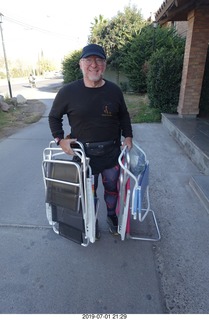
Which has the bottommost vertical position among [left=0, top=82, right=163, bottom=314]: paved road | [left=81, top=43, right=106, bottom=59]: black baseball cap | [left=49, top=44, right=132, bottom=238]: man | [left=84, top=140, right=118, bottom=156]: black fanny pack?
[left=0, top=82, right=163, bottom=314]: paved road

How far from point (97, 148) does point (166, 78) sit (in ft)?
18.6

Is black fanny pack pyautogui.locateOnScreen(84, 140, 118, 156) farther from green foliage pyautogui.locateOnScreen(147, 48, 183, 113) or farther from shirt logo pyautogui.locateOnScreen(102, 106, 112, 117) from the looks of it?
green foliage pyautogui.locateOnScreen(147, 48, 183, 113)

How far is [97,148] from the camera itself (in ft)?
6.55

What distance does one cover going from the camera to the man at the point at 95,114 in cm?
183

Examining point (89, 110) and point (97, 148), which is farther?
point (97, 148)

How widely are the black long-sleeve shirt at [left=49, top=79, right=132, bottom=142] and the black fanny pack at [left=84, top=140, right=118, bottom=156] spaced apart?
0.03 m

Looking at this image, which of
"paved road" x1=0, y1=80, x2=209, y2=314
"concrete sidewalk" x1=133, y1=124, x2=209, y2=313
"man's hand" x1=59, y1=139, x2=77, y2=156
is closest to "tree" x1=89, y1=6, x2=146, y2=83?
"concrete sidewalk" x1=133, y1=124, x2=209, y2=313

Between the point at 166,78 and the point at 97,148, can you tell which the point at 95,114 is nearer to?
the point at 97,148

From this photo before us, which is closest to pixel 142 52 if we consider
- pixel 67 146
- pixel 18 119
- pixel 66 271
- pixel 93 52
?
pixel 18 119

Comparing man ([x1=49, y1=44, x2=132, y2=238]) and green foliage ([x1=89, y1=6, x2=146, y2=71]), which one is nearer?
man ([x1=49, y1=44, x2=132, y2=238])

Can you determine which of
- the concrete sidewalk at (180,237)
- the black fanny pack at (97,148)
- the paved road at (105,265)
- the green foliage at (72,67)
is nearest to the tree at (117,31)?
the green foliage at (72,67)

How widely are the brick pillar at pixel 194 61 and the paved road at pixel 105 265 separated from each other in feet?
12.3

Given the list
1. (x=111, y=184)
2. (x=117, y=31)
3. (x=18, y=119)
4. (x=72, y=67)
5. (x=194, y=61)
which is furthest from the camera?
(x=72, y=67)

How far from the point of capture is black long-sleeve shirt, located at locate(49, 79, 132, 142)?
6.12 ft
